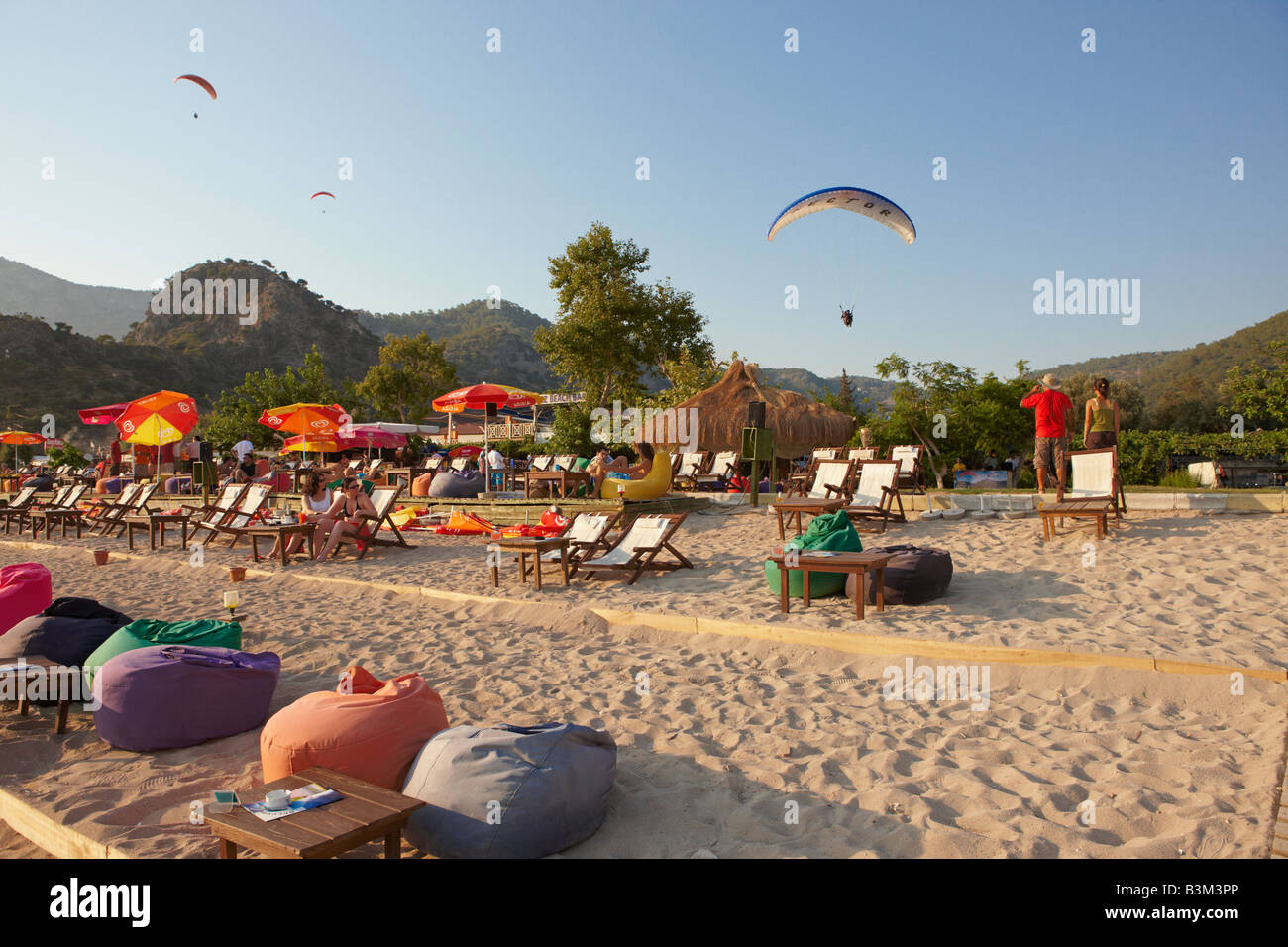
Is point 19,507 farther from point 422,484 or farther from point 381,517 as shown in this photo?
point 381,517

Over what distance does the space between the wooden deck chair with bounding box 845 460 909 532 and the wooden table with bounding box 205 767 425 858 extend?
6995 millimetres

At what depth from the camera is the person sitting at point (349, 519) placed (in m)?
9.31

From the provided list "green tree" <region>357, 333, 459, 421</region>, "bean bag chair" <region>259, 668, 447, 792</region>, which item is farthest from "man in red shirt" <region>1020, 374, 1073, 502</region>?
"green tree" <region>357, 333, 459, 421</region>

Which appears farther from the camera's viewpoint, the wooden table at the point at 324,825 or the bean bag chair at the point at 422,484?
the bean bag chair at the point at 422,484

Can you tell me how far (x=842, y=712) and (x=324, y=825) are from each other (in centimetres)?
248

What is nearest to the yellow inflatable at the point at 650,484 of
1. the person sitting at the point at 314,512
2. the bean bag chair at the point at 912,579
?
the person sitting at the point at 314,512

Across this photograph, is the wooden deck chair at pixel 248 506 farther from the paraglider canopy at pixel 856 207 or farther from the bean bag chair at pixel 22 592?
the paraglider canopy at pixel 856 207

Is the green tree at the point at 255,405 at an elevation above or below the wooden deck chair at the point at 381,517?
above

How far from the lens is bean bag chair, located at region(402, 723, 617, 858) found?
2.39 metres

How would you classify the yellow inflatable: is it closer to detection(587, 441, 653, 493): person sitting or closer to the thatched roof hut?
detection(587, 441, 653, 493): person sitting

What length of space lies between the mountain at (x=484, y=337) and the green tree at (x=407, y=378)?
25970 millimetres

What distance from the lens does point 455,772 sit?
2520mm

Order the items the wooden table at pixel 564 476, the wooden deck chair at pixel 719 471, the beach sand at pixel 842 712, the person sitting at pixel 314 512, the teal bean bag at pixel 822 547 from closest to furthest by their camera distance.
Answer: the beach sand at pixel 842 712, the teal bean bag at pixel 822 547, the person sitting at pixel 314 512, the wooden table at pixel 564 476, the wooden deck chair at pixel 719 471
